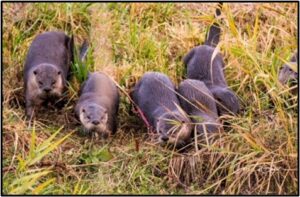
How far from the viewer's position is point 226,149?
3.77 meters

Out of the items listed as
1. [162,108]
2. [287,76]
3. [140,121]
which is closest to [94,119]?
[140,121]

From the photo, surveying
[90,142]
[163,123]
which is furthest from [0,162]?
[163,123]

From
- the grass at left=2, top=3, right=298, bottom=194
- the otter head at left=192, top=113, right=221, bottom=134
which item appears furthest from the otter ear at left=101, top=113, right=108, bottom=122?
the otter head at left=192, top=113, right=221, bottom=134

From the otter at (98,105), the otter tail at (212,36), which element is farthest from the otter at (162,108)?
the otter tail at (212,36)

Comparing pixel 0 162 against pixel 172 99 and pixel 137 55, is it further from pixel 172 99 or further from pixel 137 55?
pixel 137 55

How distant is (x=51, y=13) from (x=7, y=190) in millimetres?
2126

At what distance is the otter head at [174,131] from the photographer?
400 cm

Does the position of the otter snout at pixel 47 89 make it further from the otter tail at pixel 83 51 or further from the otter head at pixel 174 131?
the otter head at pixel 174 131

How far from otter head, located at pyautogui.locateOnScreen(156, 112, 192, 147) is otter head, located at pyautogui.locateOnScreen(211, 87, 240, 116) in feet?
1.25

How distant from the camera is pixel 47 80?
4.48 meters

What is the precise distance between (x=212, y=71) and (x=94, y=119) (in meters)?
0.97

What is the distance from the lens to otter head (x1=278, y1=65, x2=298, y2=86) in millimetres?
4230

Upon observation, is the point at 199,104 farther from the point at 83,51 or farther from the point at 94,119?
the point at 83,51

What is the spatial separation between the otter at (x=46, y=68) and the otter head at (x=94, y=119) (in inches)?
11.9
